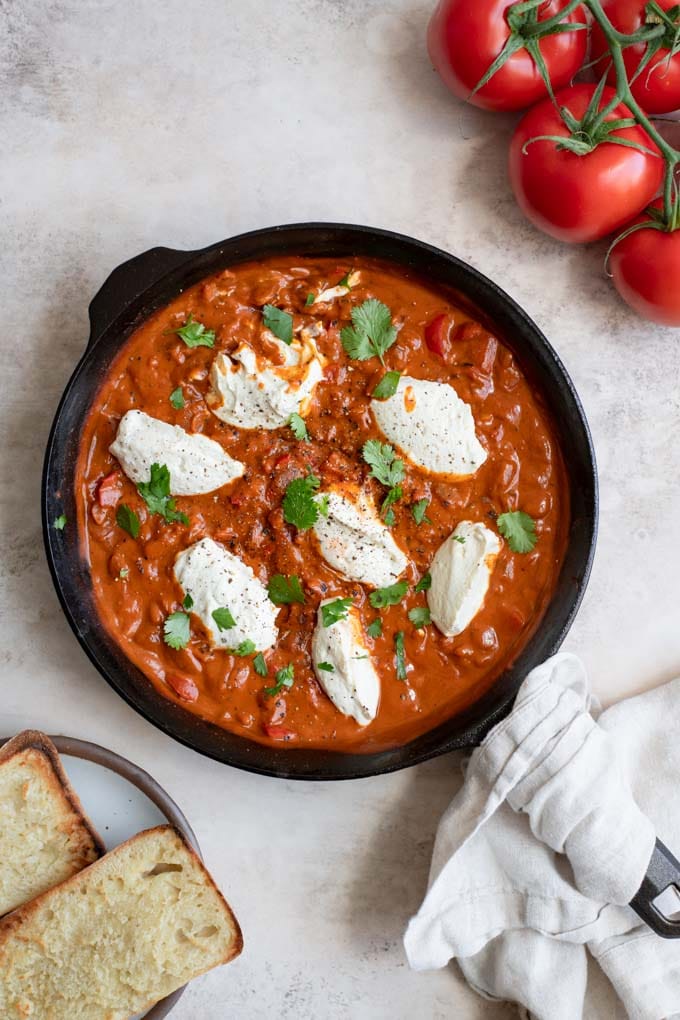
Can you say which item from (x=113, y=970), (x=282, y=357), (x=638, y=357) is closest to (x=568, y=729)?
(x=638, y=357)

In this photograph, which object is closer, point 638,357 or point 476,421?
point 476,421

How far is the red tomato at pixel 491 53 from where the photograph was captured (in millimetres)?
3100

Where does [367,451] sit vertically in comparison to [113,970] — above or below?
above

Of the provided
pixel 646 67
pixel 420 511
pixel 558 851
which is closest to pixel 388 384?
pixel 420 511

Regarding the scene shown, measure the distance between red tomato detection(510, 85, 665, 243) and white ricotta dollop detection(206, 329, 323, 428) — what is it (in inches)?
38.6

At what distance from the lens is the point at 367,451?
3.28 metres

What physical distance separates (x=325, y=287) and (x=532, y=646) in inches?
61.0

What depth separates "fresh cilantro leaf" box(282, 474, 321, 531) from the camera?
10.7 feet

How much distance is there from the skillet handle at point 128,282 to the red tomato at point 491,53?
1180 millimetres

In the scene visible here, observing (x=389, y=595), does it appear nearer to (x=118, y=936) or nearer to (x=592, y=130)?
(x=118, y=936)

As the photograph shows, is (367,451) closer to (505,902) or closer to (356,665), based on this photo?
(356,665)

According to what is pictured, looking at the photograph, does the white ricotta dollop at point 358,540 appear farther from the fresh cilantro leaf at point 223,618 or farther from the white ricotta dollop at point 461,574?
the fresh cilantro leaf at point 223,618

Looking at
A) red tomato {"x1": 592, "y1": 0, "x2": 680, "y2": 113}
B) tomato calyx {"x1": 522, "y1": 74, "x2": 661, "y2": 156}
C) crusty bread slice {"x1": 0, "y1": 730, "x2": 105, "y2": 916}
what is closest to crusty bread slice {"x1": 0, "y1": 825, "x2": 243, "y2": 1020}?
crusty bread slice {"x1": 0, "y1": 730, "x2": 105, "y2": 916}

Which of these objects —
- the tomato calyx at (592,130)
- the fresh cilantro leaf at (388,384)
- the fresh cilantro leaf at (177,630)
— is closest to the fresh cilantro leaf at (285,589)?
the fresh cilantro leaf at (177,630)
